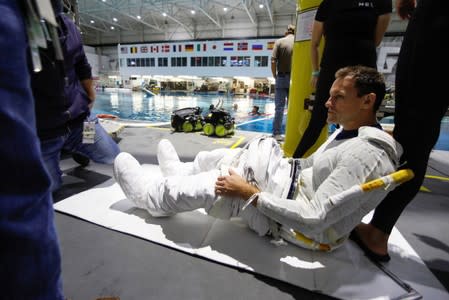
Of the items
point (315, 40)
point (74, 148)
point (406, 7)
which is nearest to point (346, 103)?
point (406, 7)

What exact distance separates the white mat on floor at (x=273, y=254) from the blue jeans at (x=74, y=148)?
29cm

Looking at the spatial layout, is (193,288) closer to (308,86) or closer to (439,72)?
(439,72)

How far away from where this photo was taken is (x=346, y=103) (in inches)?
44.0

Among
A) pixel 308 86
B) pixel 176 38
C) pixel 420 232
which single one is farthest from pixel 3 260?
pixel 176 38

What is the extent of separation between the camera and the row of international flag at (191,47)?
63.0ft

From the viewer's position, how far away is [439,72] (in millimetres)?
980

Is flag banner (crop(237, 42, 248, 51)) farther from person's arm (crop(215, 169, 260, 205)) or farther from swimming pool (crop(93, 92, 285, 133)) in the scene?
person's arm (crop(215, 169, 260, 205))

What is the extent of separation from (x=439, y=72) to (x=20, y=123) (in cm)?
141

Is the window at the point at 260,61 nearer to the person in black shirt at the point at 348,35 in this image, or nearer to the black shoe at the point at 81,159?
the person in black shirt at the point at 348,35

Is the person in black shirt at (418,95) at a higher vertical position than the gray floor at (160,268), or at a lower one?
higher

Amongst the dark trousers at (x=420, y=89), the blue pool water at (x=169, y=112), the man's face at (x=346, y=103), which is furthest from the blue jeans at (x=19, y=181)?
the blue pool water at (x=169, y=112)

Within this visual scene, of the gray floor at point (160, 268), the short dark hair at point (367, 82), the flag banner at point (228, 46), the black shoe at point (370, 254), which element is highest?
the flag banner at point (228, 46)

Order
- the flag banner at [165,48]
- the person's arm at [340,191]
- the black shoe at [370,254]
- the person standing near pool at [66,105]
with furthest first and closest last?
the flag banner at [165,48] → the person standing near pool at [66,105] → the black shoe at [370,254] → the person's arm at [340,191]

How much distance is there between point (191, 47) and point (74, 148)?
21.4 metres
